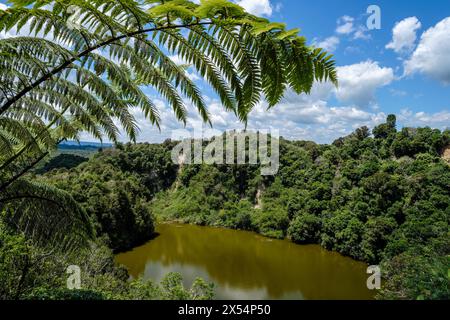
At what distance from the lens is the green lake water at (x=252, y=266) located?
16.1 m

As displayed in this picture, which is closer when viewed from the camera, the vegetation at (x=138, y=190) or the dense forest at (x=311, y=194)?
the vegetation at (x=138, y=190)

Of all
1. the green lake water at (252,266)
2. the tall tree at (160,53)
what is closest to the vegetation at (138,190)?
the tall tree at (160,53)

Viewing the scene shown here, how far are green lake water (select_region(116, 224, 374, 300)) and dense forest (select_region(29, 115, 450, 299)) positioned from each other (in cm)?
Answer: 141

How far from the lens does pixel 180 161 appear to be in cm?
4197

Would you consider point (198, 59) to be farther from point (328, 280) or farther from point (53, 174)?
point (53, 174)

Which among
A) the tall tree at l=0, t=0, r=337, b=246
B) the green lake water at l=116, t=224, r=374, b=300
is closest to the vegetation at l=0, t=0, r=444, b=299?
the tall tree at l=0, t=0, r=337, b=246

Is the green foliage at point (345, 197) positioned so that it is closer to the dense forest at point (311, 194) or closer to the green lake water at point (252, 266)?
the dense forest at point (311, 194)

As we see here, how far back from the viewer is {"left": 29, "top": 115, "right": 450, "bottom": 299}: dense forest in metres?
19.6

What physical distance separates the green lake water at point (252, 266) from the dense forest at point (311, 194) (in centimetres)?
141

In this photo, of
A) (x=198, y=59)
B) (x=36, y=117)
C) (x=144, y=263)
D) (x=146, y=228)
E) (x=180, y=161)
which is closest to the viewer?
(x=198, y=59)

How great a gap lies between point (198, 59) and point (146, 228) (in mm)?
24256

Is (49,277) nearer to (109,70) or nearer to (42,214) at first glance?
(42,214)

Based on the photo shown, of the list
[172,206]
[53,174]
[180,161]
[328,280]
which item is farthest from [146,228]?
[180,161]

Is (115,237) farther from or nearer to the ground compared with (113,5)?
nearer to the ground
